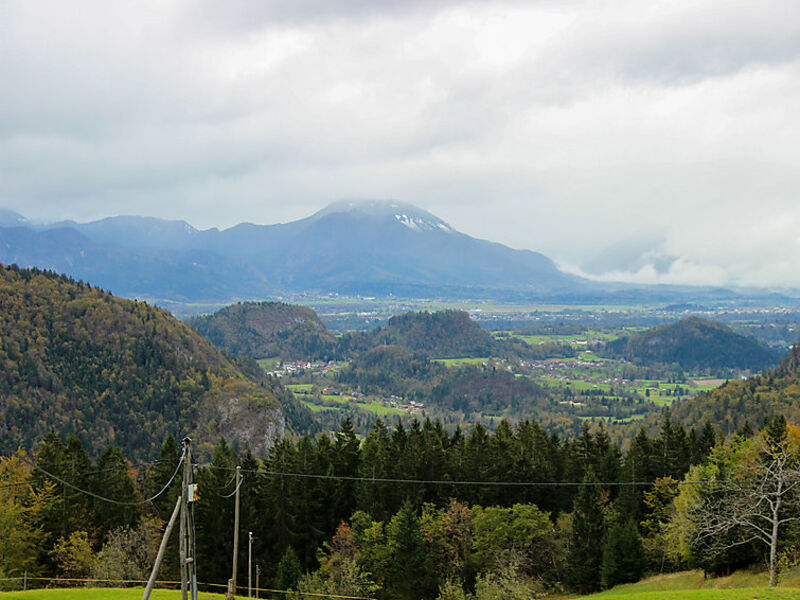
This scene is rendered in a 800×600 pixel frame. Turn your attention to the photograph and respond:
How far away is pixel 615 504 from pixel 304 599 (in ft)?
91.4

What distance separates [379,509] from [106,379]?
11631 cm

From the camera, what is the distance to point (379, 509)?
2085 inches

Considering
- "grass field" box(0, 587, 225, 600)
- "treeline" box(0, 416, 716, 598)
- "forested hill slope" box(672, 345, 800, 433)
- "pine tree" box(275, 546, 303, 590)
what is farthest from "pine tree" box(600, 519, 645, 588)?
"forested hill slope" box(672, 345, 800, 433)

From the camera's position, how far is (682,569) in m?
48.0

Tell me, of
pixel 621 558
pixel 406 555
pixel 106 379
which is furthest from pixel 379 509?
pixel 106 379

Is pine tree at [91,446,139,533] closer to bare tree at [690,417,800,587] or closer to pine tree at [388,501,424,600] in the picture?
pine tree at [388,501,424,600]

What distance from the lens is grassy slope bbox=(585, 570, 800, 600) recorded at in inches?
1050

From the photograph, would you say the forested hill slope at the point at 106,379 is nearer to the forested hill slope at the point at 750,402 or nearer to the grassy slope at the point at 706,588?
the grassy slope at the point at 706,588

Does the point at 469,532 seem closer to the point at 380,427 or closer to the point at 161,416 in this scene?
the point at 380,427

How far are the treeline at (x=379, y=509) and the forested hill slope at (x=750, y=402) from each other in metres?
88.5

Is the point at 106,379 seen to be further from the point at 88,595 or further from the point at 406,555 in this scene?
the point at 88,595

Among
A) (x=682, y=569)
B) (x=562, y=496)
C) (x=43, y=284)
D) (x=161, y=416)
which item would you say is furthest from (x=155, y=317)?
(x=682, y=569)

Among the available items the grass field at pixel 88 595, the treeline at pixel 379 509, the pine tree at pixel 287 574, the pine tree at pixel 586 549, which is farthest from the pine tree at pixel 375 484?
the grass field at pixel 88 595

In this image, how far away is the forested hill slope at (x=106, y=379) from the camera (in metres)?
131
